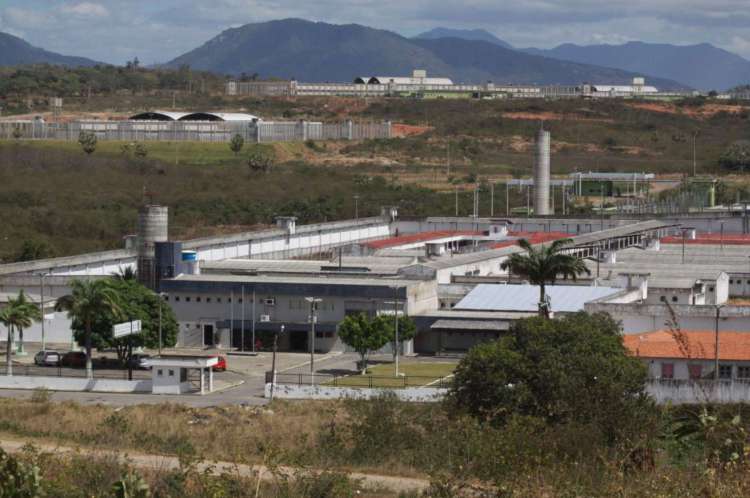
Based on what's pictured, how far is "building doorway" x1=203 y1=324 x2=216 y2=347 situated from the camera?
177 feet

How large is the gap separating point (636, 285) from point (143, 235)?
17.9 m

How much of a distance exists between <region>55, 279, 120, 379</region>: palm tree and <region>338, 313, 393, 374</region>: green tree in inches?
284

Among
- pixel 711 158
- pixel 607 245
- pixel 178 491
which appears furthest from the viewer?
pixel 711 158

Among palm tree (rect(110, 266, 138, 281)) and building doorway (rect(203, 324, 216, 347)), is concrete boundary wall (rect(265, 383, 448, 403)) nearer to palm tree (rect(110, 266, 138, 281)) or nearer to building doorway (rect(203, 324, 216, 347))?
palm tree (rect(110, 266, 138, 281))

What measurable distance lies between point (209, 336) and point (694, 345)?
1771 centimetres

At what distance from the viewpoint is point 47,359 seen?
48.6 meters

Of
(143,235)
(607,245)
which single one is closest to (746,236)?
(607,245)

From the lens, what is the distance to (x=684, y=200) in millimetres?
104062

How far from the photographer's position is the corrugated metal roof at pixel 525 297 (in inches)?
2088

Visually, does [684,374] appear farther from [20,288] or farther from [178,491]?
[20,288]

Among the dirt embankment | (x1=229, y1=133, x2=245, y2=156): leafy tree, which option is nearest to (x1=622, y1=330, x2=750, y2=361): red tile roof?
(x1=229, y1=133, x2=245, y2=156): leafy tree

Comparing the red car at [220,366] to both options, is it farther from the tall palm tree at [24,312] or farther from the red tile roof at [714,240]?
the red tile roof at [714,240]


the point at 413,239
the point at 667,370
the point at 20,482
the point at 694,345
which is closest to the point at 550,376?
the point at 667,370

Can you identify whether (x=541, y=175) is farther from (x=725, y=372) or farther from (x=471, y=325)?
(x=725, y=372)
